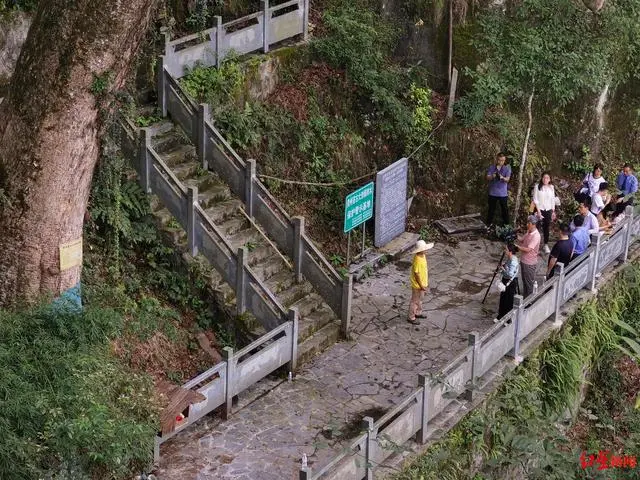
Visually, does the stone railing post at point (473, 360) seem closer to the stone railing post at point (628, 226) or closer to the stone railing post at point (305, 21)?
the stone railing post at point (628, 226)

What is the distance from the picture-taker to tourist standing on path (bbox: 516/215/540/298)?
16108 millimetres

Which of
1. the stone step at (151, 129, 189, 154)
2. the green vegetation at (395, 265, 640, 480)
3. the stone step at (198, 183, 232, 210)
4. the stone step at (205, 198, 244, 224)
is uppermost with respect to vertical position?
the stone step at (151, 129, 189, 154)

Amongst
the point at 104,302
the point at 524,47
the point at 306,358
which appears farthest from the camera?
the point at 524,47

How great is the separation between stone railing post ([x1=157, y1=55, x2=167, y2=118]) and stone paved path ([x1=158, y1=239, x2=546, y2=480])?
4471mm

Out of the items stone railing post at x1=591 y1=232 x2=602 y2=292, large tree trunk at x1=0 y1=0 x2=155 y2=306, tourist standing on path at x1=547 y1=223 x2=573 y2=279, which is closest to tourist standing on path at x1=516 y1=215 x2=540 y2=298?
tourist standing on path at x1=547 y1=223 x2=573 y2=279

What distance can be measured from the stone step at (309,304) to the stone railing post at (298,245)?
12.6 inches

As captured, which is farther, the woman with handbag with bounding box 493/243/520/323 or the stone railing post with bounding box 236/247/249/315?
the woman with handbag with bounding box 493/243/520/323

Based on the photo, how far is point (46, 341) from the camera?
Answer: 472 inches

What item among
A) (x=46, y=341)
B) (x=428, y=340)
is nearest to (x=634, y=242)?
(x=428, y=340)

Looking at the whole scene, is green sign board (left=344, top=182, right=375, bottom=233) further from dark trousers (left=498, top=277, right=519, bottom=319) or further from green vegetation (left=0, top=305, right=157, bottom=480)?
green vegetation (left=0, top=305, right=157, bottom=480)

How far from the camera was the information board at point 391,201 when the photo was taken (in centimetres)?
1853

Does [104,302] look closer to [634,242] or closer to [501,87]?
[501,87]

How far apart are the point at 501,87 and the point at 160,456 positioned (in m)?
10.8

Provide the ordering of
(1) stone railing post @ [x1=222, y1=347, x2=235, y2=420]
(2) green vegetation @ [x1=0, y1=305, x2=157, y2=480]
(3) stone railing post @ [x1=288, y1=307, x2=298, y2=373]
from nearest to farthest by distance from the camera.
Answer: (2) green vegetation @ [x1=0, y1=305, x2=157, y2=480], (1) stone railing post @ [x1=222, y1=347, x2=235, y2=420], (3) stone railing post @ [x1=288, y1=307, x2=298, y2=373]
